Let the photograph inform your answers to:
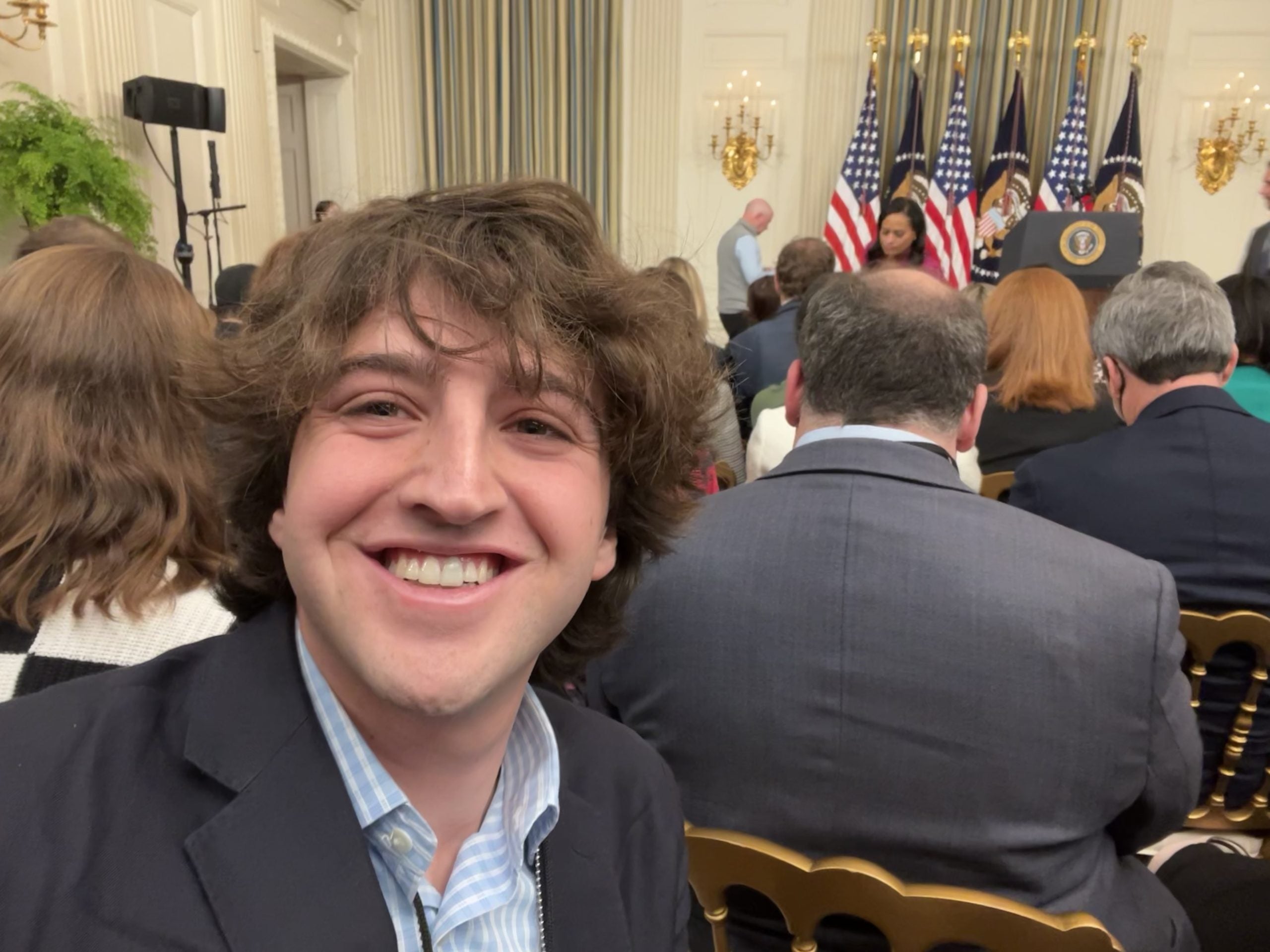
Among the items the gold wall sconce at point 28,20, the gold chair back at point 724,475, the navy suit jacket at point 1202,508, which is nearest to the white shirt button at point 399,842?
the navy suit jacket at point 1202,508

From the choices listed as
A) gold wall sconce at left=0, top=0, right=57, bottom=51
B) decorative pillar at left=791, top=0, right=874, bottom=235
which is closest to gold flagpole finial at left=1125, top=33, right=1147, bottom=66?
decorative pillar at left=791, top=0, right=874, bottom=235

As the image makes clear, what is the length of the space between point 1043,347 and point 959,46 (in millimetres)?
5526

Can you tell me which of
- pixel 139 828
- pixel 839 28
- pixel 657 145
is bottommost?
pixel 139 828

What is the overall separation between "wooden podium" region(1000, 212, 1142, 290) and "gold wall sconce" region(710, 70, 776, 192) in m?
3.63

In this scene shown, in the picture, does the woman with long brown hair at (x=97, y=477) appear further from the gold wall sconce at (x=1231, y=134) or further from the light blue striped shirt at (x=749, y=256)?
the gold wall sconce at (x=1231, y=134)

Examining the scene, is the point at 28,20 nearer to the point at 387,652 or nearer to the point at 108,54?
the point at 108,54

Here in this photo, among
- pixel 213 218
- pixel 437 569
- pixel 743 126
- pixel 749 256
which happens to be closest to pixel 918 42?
pixel 743 126

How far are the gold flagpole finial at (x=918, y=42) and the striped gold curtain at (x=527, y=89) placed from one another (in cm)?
235

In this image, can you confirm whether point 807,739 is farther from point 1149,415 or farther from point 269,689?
point 1149,415

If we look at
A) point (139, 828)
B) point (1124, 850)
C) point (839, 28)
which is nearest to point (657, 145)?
point (839, 28)

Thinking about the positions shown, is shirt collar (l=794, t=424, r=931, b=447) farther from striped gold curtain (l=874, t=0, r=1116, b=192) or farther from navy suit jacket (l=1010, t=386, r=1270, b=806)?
striped gold curtain (l=874, t=0, r=1116, b=192)

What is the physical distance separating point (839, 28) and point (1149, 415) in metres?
6.48

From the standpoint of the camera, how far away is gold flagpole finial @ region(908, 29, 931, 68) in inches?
276

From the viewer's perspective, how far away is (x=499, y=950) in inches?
31.6
